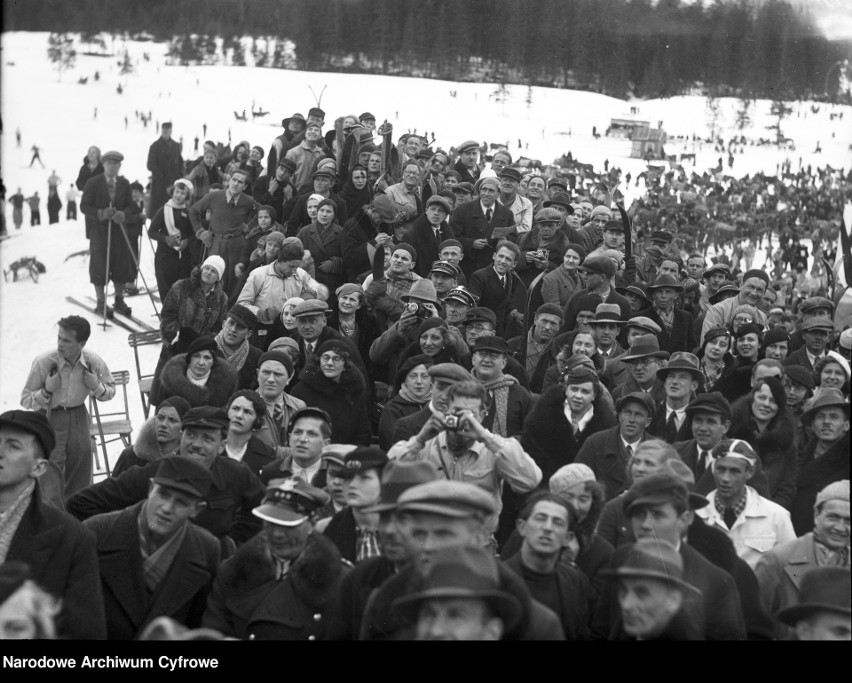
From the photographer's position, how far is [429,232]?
Result: 29.0 feet

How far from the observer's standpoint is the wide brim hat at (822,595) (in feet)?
10.2

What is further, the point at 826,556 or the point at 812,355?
the point at 812,355

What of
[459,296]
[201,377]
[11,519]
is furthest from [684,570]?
[459,296]

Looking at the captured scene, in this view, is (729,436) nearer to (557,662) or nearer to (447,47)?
(557,662)

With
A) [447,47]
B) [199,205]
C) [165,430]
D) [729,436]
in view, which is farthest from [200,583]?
[199,205]

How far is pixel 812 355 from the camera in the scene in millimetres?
7277

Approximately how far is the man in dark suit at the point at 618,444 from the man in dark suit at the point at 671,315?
8.52 feet

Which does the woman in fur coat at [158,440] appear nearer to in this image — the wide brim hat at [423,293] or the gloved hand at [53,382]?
the gloved hand at [53,382]

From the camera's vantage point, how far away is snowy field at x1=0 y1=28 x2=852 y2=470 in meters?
7.26

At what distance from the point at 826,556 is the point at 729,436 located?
1.77m

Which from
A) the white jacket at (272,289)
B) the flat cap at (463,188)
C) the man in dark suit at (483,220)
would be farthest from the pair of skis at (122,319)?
the flat cap at (463,188)

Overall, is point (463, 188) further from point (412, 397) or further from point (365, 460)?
point (365, 460)

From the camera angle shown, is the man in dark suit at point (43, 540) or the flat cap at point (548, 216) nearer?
the man in dark suit at point (43, 540)

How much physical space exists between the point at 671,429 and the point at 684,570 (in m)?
2.29
